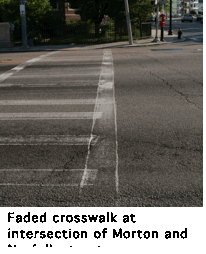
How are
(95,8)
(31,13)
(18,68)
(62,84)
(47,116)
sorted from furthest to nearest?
(95,8) < (31,13) < (18,68) < (62,84) < (47,116)

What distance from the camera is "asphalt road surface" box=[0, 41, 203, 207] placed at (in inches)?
163

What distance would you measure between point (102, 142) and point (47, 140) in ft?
3.14

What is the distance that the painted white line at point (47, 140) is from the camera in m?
5.85

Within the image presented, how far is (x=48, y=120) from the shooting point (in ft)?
23.7

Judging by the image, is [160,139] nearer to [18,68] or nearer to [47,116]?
[47,116]

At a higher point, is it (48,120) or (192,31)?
(192,31)

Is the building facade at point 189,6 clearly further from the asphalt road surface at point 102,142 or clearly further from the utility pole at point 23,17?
the asphalt road surface at point 102,142

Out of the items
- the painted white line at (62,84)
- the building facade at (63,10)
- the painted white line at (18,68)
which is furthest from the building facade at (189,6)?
the painted white line at (62,84)

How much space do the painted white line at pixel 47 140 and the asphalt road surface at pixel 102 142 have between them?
0.06 feet

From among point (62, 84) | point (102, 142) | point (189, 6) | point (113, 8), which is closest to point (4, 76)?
point (62, 84)

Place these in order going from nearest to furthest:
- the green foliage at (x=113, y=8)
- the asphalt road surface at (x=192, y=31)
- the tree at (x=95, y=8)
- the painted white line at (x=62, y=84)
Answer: the painted white line at (x=62, y=84), the green foliage at (x=113, y=8), the tree at (x=95, y=8), the asphalt road surface at (x=192, y=31)

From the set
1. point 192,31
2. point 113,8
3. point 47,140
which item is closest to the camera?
point 47,140

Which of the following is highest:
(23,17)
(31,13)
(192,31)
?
(31,13)
